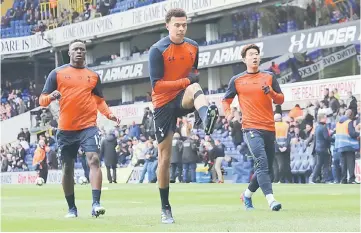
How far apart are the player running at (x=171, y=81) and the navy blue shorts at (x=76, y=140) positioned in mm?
1704

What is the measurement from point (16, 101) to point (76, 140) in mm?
44848

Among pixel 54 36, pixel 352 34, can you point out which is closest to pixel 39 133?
pixel 54 36

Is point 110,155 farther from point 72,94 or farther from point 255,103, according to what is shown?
point 72,94

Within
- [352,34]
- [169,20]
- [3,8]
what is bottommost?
[169,20]

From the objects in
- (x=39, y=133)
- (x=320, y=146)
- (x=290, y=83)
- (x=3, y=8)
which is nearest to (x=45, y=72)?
(x=3, y=8)

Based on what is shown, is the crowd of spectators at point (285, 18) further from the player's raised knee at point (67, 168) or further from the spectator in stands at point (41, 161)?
the player's raised knee at point (67, 168)

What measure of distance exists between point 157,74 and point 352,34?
25378 millimetres

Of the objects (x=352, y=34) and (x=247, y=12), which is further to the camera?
(x=247, y=12)

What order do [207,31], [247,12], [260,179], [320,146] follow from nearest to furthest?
1. [260,179]
2. [320,146]
3. [247,12]
4. [207,31]

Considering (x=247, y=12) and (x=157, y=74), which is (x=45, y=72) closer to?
(x=247, y=12)

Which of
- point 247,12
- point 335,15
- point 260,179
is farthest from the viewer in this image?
point 247,12

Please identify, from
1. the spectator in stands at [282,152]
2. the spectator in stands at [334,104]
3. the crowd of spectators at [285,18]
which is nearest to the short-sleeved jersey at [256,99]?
the spectator in stands at [282,152]

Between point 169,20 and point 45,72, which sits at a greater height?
point 45,72

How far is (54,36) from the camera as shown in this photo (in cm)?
5484
